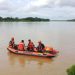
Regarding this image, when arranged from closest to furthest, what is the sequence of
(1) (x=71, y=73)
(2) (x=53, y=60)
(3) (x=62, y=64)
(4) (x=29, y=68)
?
(1) (x=71, y=73) → (4) (x=29, y=68) → (3) (x=62, y=64) → (2) (x=53, y=60)

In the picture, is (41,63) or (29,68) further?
(41,63)

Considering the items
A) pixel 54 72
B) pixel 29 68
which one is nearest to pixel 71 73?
pixel 54 72

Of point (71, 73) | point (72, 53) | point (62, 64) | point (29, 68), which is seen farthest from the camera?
point (72, 53)

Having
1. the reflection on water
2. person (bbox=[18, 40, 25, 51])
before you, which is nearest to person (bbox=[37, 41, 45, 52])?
the reflection on water

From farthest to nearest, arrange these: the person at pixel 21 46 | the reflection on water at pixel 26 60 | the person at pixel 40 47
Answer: the person at pixel 21 46 → the person at pixel 40 47 → the reflection on water at pixel 26 60

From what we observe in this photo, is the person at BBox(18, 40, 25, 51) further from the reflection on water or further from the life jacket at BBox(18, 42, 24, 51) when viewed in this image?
the reflection on water

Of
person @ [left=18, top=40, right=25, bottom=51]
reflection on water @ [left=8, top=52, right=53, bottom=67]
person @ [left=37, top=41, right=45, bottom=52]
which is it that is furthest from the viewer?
person @ [left=18, top=40, right=25, bottom=51]

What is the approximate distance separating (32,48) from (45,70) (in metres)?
3.66

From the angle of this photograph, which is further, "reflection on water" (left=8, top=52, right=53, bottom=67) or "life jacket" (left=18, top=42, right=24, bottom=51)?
"life jacket" (left=18, top=42, right=24, bottom=51)

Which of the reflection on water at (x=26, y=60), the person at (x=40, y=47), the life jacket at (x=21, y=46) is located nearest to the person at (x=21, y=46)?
the life jacket at (x=21, y=46)

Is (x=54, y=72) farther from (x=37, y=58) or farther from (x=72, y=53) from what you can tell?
(x=72, y=53)

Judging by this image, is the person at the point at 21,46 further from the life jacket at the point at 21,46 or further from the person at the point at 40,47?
the person at the point at 40,47

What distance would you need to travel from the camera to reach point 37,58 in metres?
16.6

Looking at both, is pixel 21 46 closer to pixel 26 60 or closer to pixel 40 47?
pixel 26 60
